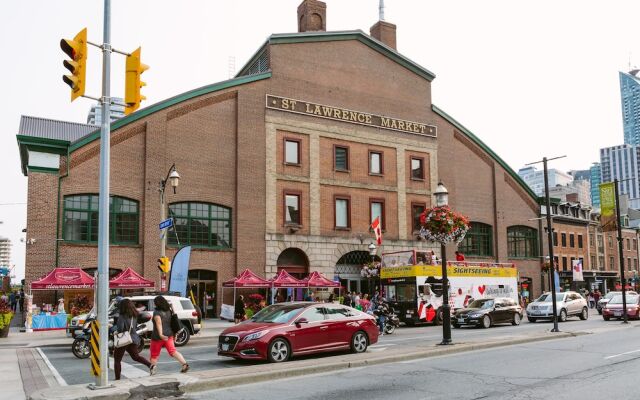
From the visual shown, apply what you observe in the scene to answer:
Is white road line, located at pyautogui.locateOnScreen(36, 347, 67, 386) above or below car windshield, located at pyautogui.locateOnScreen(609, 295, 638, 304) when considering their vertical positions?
below

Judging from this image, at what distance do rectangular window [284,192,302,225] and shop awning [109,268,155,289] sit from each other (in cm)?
1004

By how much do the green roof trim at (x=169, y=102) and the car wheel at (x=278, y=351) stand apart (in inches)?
828

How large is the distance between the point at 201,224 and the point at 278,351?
68.1 feet

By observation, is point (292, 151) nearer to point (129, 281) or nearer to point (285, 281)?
point (285, 281)

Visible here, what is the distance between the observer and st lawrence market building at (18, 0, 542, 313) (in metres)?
31.6

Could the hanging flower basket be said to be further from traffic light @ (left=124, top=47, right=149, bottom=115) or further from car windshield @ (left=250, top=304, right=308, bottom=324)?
traffic light @ (left=124, top=47, right=149, bottom=115)

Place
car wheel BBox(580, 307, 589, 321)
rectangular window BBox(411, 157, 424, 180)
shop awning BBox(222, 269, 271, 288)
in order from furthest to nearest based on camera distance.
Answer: rectangular window BBox(411, 157, 424, 180), car wheel BBox(580, 307, 589, 321), shop awning BBox(222, 269, 271, 288)

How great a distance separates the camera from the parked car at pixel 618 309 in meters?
31.8

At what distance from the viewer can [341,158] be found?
40.2 metres

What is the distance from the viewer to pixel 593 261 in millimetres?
66375

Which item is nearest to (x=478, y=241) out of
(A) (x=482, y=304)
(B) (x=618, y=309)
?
(B) (x=618, y=309)

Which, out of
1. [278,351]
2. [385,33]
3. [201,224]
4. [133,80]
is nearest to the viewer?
[133,80]

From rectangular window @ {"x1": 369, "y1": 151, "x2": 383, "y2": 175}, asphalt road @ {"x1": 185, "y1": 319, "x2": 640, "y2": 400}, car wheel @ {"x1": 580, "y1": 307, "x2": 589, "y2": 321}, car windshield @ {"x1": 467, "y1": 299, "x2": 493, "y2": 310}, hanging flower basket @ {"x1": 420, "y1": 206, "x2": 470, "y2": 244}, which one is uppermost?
rectangular window @ {"x1": 369, "y1": 151, "x2": 383, "y2": 175}

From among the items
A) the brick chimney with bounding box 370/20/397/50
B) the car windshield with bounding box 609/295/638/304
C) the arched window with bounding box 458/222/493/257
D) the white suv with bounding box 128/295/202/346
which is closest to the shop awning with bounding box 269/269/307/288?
the white suv with bounding box 128/295/202/346
